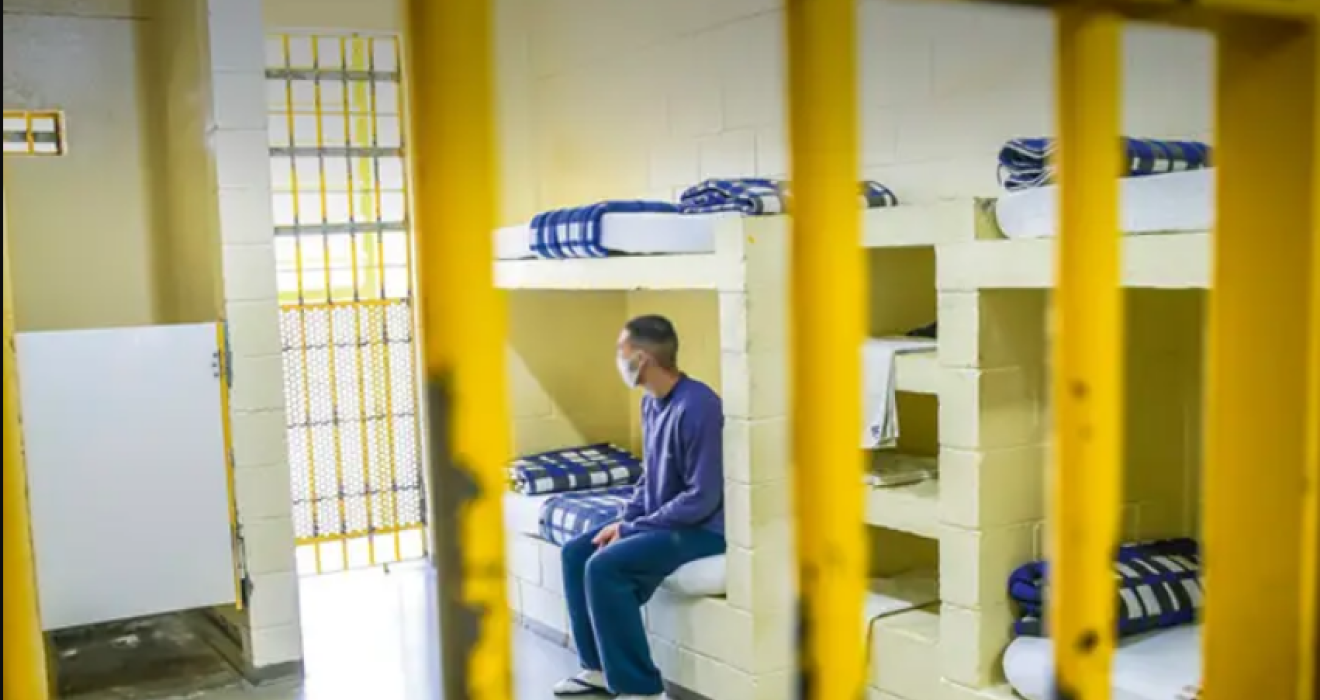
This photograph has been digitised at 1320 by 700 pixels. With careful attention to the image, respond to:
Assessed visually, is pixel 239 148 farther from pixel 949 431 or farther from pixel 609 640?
pixel 949 431

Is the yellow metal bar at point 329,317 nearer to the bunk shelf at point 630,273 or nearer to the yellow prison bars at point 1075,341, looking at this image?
the bunk shelf at point 630,273

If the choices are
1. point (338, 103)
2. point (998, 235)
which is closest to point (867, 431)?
point (998, 235)

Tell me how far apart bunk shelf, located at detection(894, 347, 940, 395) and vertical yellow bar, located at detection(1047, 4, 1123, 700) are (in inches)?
70.9

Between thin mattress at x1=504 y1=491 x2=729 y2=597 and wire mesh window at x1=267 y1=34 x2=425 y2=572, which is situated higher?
wire mesh window at x1=267 y1=34 x2=425 y2=572

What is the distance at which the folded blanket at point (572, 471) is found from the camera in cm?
419

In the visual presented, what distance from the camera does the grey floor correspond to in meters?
3.52

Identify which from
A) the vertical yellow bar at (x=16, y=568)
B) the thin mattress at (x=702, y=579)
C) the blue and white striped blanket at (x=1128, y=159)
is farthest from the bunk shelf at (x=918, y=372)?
the vertical yellow bar at (x=16, y=568)

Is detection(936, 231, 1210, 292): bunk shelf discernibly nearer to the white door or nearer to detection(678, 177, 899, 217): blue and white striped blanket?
detection(678, 177, 899, 217): blue and white striped blanket

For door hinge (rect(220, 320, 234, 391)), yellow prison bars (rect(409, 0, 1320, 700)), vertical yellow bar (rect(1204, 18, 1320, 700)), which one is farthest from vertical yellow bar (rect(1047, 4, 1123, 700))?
door hinge (rect(220, 320, 234, 391))

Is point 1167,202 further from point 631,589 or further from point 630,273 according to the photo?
point 631,589

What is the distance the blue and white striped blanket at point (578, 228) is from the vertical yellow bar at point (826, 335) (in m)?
2.68

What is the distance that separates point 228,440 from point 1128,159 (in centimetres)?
264

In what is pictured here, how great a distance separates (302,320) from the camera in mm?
4723

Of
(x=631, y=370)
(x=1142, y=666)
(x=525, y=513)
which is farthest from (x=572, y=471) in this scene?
(x=1142, y=666)
